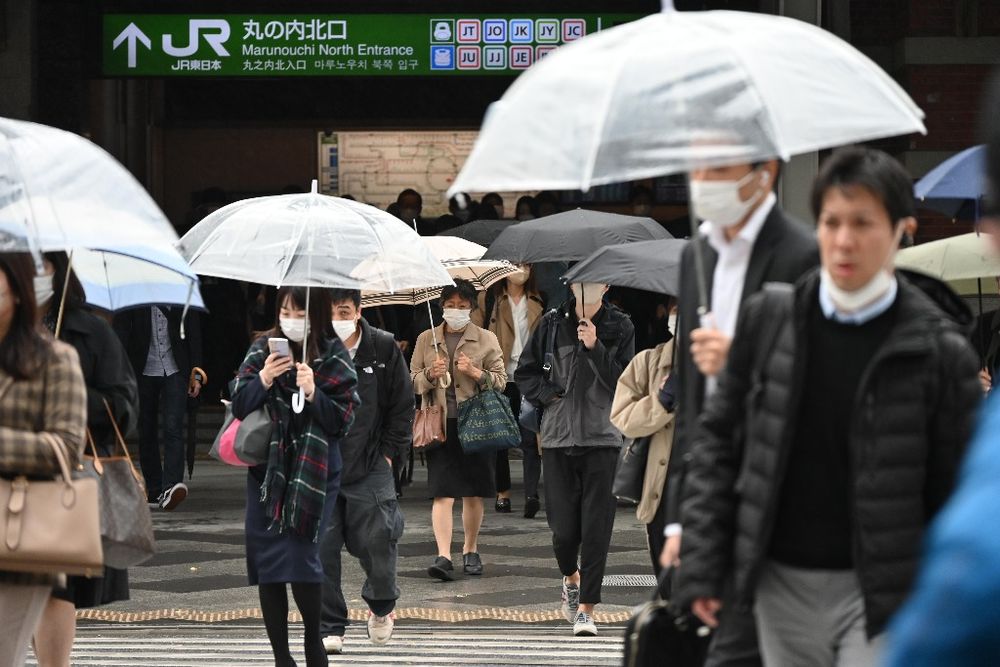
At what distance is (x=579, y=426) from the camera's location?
9641 millimetres

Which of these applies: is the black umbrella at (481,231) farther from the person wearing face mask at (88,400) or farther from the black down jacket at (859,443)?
the black down jacket at (859,443)

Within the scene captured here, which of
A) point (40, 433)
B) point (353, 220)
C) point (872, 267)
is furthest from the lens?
point (353, 220)

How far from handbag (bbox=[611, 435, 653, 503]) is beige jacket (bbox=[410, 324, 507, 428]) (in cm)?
349

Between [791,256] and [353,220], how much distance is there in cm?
371

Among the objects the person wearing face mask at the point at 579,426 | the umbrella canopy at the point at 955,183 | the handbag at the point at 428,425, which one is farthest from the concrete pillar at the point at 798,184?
the umbrella canopy at the point at 955,183

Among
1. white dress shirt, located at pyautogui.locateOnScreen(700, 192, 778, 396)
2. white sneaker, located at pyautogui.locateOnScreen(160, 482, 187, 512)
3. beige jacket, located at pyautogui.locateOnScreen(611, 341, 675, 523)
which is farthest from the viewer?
white sneaker, located at pyautogui.locateOnScreen(160, 482, 187, 512)

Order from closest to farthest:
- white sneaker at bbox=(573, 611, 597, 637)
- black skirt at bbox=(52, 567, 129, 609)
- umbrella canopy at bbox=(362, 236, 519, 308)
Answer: black skirt at bbox=(52, 567, 129, 609), white sneaker at bbox=(573, 611, 597, 637), umbrella canopy at bbox=(362, 236, 519, 308)

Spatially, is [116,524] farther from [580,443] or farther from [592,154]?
[580,443]

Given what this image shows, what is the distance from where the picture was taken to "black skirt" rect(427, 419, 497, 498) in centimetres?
1112

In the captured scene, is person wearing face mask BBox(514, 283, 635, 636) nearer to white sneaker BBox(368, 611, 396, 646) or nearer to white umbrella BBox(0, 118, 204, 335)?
white sneaker BBox(368, 611, 396, 646)

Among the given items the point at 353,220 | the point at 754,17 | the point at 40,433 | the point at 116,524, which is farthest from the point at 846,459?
the point at 353,220

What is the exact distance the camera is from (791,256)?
4219mm

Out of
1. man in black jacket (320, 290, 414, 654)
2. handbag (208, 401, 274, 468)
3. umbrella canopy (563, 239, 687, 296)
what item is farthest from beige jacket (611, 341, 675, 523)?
handbag (208, 401, 274, 468)

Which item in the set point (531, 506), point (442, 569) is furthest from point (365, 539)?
point (531, 506)
